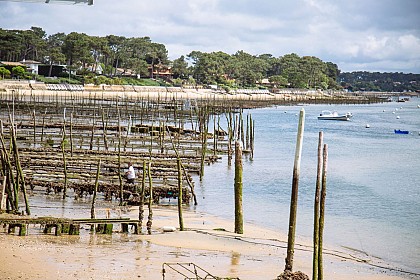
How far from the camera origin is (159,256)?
14.0m

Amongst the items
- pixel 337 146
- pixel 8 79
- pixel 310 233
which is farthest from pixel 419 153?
pixel 8 79

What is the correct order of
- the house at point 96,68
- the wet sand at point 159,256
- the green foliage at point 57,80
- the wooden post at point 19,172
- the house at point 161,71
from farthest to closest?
the house at point 161,71 → the house at point 96,68 → the green foliage at point 57,80 → the wooden post at point 19,172 → the wet sand at point 159,256

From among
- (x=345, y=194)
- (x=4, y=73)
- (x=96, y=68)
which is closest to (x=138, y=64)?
(x=96, y=68)

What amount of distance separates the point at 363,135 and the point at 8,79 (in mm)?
44062

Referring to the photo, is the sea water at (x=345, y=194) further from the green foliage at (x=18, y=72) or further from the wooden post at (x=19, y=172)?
the green foliage at (x=18, y=72)

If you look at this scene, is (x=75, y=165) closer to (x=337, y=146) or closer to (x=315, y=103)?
(x=337, y=146)

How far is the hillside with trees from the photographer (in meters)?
98.4

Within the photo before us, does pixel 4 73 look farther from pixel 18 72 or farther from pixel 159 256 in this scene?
pixel 159 256

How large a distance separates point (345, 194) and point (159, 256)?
597 inches

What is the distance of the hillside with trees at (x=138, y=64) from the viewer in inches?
3875

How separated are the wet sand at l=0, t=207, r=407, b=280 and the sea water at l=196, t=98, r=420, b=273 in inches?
77.2

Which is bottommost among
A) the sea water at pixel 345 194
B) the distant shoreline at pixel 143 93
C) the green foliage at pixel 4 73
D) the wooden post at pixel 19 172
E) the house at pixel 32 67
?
the sea water at pixel 345 194

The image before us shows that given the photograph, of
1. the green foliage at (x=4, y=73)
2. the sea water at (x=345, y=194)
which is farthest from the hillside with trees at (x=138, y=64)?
the sea water at (x=345, y=194)

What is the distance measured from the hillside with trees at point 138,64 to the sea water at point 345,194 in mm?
53541
